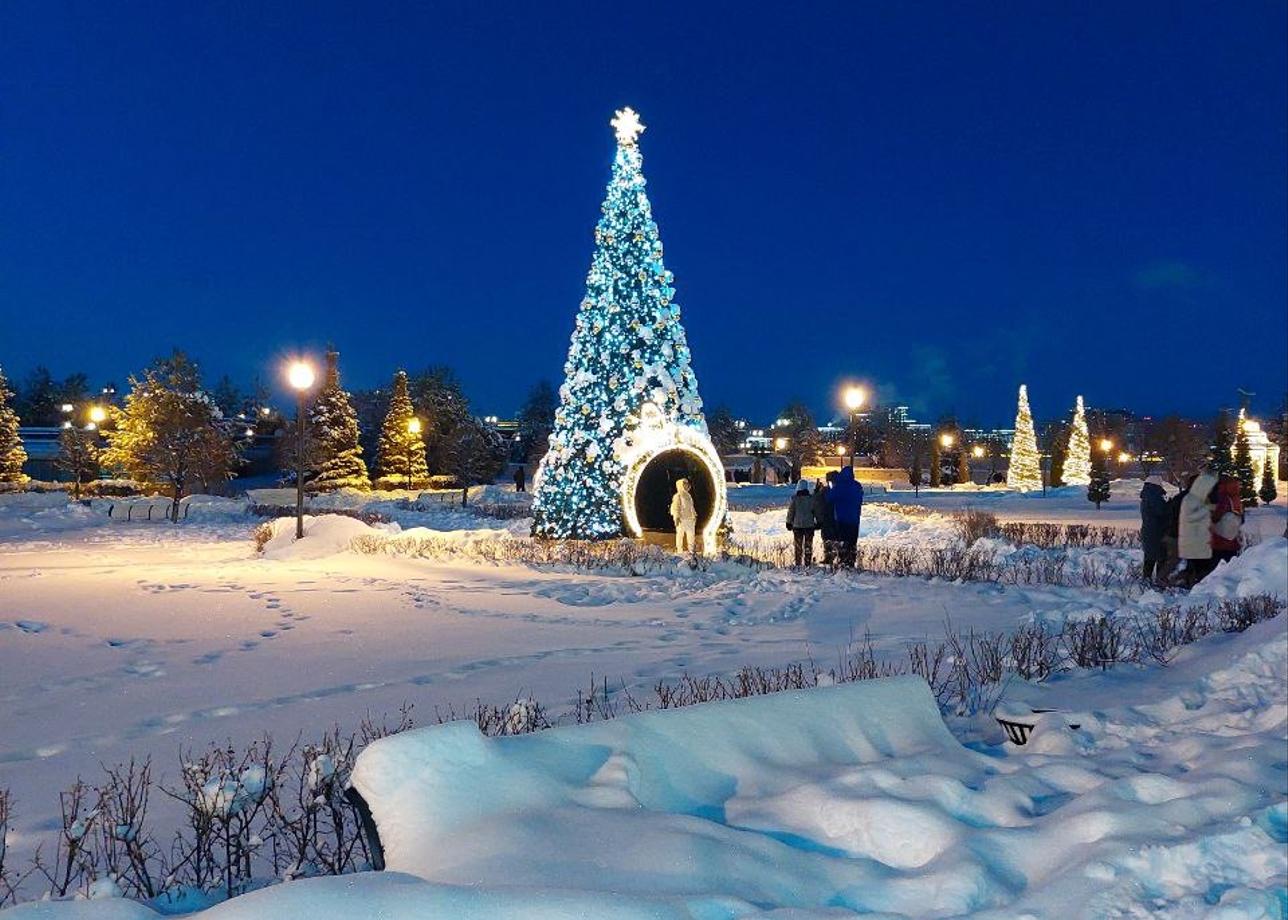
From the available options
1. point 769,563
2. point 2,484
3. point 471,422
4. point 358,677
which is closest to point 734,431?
point 471,422

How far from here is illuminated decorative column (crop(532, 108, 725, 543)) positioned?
1780 cm

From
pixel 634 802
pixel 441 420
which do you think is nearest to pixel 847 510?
pixel 634 802

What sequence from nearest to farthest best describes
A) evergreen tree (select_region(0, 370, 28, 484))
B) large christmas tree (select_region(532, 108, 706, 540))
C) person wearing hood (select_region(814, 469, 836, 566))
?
1. person wearing hood (select_region(814, 469, 836, 566))
2. large christmas tree (select_region(532, 108, 706, 540))
3. evergreen tree (select_region(0, 370, 28, 484))

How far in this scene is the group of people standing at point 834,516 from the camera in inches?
579

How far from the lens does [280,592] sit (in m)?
11.6

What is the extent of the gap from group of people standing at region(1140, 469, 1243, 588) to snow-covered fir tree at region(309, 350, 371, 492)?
37.4 m

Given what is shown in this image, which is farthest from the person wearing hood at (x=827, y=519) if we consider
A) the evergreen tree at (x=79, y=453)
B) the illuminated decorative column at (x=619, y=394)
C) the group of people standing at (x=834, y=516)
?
the evergreen tree at (x=79, y=453)

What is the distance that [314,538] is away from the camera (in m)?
16.5

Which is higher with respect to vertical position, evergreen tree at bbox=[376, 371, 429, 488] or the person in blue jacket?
evergreen tree at bbox=[376, 371, 429, 488]

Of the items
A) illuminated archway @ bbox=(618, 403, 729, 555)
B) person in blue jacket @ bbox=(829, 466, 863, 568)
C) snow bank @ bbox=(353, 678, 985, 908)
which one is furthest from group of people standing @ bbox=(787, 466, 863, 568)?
snow bank @ bbox=(353, 678, 985, 908)

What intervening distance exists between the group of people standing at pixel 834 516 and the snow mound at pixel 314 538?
25.6 ft

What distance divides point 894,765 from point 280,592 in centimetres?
898

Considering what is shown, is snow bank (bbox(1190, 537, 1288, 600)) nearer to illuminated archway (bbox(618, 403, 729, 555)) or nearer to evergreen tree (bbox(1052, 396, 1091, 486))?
illuminated archway (bbox(618, 403, 729, 555))

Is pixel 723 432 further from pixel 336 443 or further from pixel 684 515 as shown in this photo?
pixel 684 515
